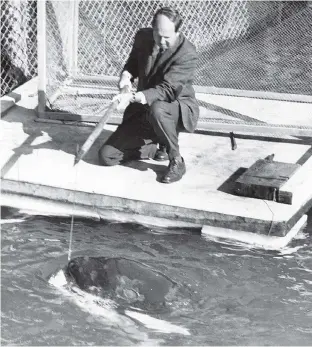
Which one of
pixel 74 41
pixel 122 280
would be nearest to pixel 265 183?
pixel 122 280

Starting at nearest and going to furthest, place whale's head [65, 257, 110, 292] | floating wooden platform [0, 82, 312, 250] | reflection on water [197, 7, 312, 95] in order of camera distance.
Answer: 1. whale's head [65, 257, 110, 292]
2. floating wooden platform [0, 82, 312, 250]
3. reflection on water [197, 7, 312, 95]

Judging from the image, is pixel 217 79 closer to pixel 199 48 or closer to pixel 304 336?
pixel 199 48

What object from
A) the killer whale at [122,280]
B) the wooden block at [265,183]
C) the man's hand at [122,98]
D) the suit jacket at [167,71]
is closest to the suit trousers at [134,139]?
the suit jacket at [167,71]

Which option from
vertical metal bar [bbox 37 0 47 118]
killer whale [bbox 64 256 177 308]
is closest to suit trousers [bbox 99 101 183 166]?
vertical metal bar [bbox 37 0 47 118]

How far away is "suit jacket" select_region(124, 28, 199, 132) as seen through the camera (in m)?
7.91

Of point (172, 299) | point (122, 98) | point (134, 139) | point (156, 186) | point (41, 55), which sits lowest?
point (172, 299)

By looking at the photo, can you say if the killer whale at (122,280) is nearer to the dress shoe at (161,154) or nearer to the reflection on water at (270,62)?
the dress shoe at (161,154)

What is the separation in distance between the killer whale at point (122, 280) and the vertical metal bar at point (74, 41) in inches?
147

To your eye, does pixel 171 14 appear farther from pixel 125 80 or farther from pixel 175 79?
pixel 125 80

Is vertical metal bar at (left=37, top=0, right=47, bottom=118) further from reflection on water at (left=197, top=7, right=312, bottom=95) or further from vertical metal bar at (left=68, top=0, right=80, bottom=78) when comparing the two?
reflection on water at (left=197, top=7, right=312, bottom=95)

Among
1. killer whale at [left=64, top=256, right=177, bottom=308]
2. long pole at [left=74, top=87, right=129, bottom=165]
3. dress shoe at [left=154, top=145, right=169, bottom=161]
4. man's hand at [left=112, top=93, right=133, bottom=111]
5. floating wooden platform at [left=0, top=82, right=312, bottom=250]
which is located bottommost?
killer whale at [left=64, top=256, right=177, bottom=308]

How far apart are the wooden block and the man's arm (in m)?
0.95

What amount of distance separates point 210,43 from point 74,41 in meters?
1.53

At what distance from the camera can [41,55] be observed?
9.27m
